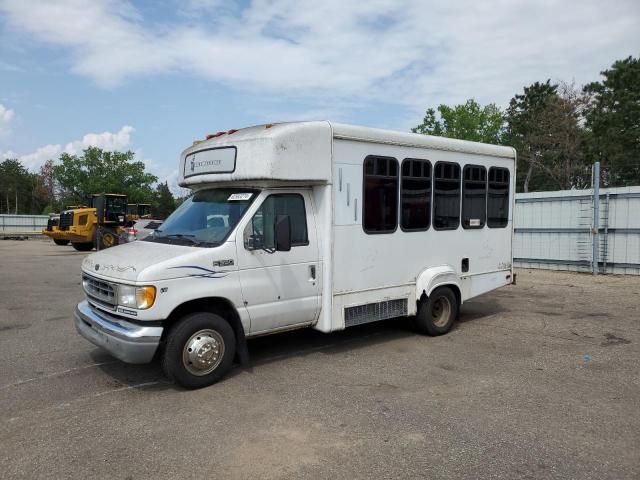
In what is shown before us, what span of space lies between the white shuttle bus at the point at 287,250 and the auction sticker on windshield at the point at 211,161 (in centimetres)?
2

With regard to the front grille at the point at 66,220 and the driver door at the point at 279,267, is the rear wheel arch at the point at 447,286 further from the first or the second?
the front grille at the point at 66,220

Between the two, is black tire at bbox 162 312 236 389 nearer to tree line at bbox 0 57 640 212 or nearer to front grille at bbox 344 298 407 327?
front grille at bbox 344 298 407 327

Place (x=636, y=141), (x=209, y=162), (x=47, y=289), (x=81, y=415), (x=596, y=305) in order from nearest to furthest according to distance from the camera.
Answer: (x=81, y=415)
(x=209, y=162)
(x=596, y=305)
(x=47, y=289)
(x=636, y=141)

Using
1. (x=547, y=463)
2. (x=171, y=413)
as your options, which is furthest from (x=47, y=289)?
(x=547, y=463)

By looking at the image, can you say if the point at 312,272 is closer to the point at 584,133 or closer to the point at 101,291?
the point at 101,291

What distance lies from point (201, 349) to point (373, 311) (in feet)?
→ 8.16

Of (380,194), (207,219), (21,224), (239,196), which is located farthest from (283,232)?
(21,224)

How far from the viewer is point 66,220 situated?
82.3 ft

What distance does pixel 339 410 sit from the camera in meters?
4.76

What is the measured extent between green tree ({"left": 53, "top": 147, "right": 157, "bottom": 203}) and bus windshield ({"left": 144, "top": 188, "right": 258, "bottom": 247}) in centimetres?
5452

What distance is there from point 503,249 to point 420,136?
108 inches

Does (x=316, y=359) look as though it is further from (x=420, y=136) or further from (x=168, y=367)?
(x=420, y=136)

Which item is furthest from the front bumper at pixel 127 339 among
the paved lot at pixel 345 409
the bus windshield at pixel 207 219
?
the bus windshield at pixel 207 219

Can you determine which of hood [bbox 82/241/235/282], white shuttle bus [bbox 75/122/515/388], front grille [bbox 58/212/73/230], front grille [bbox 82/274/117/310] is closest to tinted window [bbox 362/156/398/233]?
white shuttle bus [bbox 75/122/515/388]
